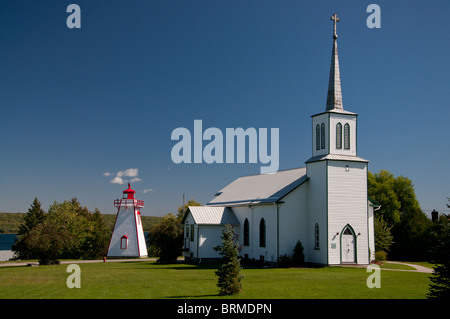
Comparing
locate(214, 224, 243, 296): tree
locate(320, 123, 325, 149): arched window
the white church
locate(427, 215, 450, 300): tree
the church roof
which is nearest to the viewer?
locate(427, 215, 450, 300): tree

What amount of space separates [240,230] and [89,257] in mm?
23474

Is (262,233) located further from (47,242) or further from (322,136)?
(47,242)

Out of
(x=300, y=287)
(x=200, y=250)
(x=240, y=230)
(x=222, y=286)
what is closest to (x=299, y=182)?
(x=240, y=230)

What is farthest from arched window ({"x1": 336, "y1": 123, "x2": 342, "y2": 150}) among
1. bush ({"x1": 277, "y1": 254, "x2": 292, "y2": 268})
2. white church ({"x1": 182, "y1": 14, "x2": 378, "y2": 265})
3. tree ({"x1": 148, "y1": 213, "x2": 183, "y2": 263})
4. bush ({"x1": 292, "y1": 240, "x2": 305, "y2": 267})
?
tree ({"x1": 148, "y1": 213, "x2": 183, "y2": 263})

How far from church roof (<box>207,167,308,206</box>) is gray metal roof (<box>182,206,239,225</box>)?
1.23 metres

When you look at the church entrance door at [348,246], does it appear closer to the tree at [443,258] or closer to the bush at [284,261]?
the bush at [284,261]

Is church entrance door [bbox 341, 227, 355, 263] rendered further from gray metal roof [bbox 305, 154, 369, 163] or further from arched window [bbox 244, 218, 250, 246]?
arched window [bbox 244, 218, 250, 246]

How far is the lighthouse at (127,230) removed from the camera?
178ft

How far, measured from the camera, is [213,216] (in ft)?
137

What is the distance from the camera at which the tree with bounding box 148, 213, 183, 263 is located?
134 ft

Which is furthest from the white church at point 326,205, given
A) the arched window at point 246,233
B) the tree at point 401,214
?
the tree at point 401,214

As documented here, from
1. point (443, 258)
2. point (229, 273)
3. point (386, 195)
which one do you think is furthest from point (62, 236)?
point (386, 195)

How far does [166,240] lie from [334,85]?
20383 mm
